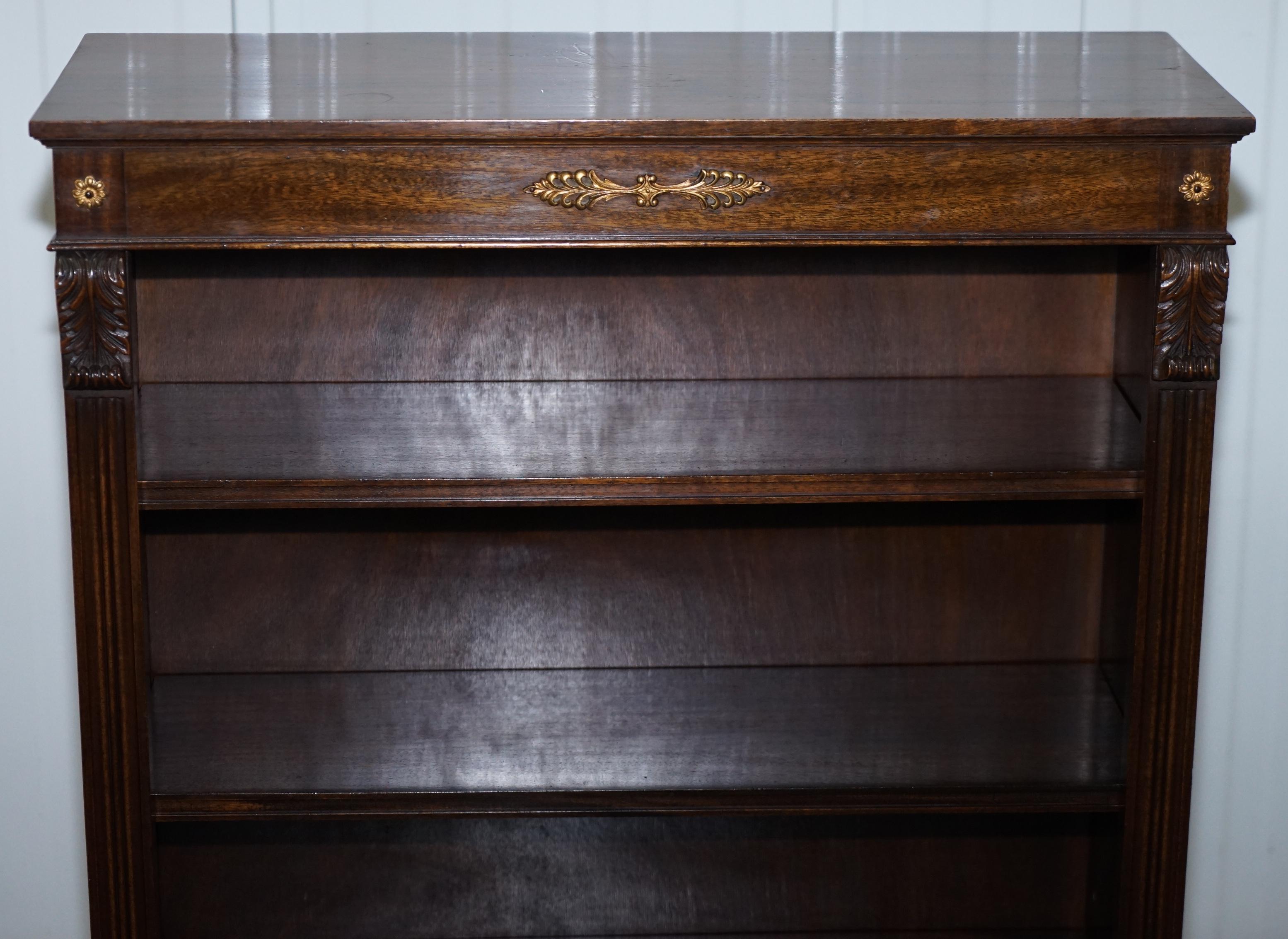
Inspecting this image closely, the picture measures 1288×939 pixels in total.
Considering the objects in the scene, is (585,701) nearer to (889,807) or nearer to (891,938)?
(889,807)

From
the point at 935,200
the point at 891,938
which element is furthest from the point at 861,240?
the point at 891,938

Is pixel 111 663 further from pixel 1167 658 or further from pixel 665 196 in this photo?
pixel 1167 658

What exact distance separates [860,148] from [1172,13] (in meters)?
0.82

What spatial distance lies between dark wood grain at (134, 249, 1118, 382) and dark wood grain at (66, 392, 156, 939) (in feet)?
1.31

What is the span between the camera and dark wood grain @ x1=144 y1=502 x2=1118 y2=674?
2100mm

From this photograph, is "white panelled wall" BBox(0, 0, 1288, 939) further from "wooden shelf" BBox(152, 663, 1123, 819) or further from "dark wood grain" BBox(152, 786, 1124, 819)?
"dark wood grain" BBox(152, 786, 1124, 819)

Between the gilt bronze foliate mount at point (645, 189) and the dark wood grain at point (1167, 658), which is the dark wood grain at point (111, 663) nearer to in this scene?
the gilt bronze foliate mount at point (645, 189)

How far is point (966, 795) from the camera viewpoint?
1.79 meters

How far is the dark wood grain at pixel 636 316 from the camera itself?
202 centimetres

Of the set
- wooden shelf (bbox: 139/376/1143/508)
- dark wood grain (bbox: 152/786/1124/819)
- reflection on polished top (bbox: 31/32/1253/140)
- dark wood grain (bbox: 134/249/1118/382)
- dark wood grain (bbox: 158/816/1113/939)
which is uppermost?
reflection on polished top (bbox: 31/32/1253/140)

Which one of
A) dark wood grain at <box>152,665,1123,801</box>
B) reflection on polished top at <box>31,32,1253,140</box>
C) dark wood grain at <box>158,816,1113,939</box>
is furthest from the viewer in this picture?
dark wood grain at <box>158,816,1113,939</box>

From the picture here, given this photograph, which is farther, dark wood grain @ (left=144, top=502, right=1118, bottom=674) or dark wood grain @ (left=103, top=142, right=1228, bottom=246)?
dark wood grain @ (left=144, top=502, right=1118, bottom=674)

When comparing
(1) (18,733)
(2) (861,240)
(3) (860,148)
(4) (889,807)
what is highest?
(3) (860,148)

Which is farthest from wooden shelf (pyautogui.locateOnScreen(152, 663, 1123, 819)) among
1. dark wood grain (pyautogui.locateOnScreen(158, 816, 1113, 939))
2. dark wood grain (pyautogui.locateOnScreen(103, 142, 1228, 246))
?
dark wood grain (pyautogui.locateOnScreen(103, 142, 1228, 246))
